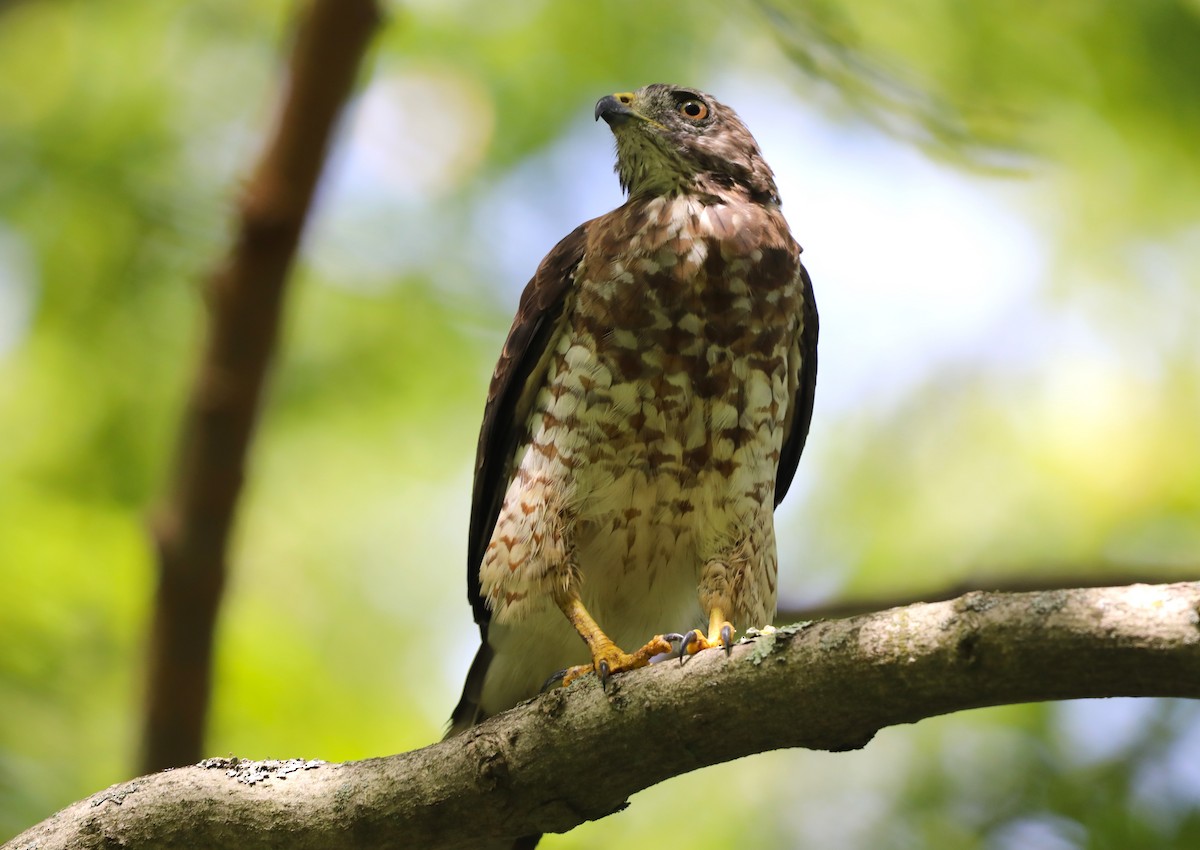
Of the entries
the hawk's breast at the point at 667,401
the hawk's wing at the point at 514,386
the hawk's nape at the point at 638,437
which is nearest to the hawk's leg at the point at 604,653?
the hawk's nape at the point at 638,437

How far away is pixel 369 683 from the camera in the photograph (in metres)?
7.81

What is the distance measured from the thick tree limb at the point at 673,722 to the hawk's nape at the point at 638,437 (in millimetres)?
990

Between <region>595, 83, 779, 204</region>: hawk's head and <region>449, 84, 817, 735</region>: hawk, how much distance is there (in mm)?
169

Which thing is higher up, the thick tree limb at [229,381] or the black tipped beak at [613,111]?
the black tipped beak at [613,111]

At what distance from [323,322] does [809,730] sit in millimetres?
5979

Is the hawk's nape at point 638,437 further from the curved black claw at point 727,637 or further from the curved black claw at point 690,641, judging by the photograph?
the curved black claw at point 690,641

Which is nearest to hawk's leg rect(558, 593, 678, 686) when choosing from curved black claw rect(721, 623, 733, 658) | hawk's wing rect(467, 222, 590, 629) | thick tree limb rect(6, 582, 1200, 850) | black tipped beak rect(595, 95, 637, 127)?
curved black claw rect(721, 623, 733, 658)

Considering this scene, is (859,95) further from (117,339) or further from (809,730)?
(117,339)

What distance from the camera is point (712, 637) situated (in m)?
4.30

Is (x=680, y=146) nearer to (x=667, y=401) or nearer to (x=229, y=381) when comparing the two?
(x=667, y=401)

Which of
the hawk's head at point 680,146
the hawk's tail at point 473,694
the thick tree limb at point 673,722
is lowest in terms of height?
the thick tree limb at point 673,722

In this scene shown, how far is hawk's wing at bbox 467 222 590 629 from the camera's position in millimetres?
5000

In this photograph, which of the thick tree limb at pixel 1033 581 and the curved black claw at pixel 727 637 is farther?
the thick tree limb at pixel 1033 581

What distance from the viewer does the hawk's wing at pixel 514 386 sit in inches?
197
